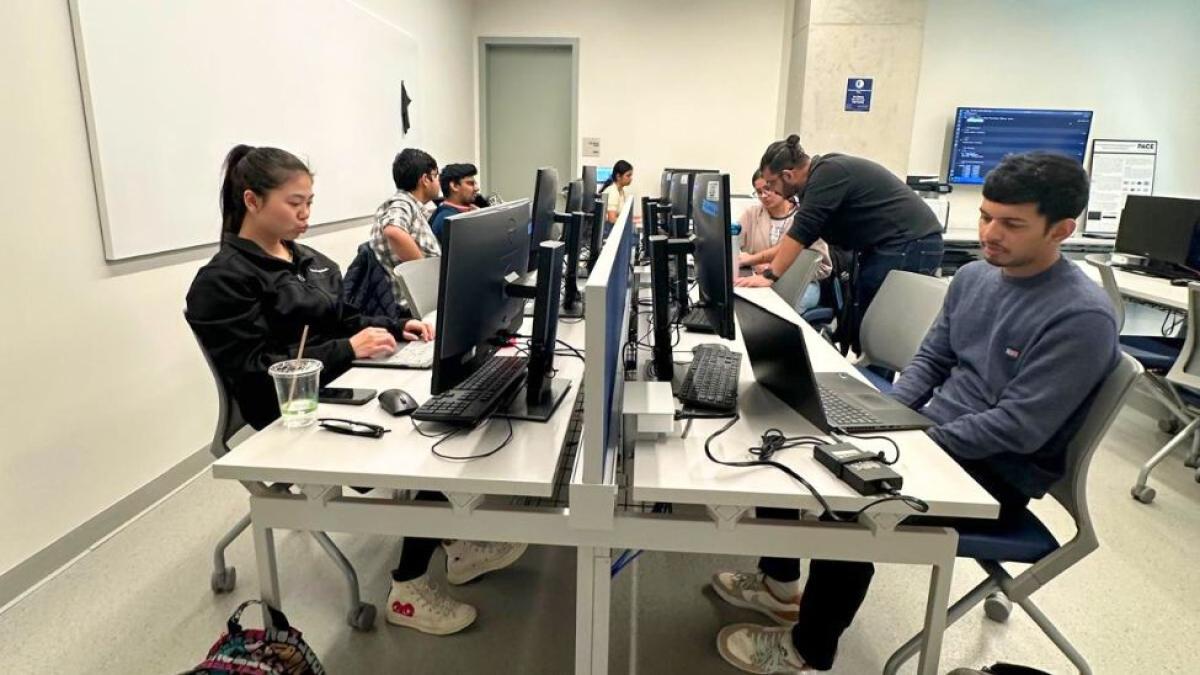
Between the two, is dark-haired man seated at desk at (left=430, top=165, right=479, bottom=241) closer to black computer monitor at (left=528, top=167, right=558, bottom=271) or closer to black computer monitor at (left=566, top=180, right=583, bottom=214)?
black computer monitor at (left=566, top=180, right=583, bottom=214)

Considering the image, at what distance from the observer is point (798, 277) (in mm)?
2910

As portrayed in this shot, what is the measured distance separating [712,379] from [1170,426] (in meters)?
3.15

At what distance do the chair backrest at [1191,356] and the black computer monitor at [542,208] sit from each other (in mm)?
2505

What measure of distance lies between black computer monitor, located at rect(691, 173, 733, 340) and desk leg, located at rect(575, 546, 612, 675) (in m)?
0.64

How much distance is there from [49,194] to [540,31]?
498 centimetres

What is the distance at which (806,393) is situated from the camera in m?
1.39

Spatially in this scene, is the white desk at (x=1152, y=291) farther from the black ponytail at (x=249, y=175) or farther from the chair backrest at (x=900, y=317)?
the black ponytail at (x=249, y=175)

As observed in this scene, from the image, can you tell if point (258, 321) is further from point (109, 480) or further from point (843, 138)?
point (843, 138)

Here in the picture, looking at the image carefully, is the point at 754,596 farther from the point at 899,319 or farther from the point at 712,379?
the point at 899,319

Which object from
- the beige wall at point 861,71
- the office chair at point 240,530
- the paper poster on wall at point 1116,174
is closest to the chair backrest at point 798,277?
the office chair at point 240,530

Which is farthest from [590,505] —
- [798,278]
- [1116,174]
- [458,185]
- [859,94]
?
[1116,174]

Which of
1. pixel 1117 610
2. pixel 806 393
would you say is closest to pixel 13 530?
pixel 806 393

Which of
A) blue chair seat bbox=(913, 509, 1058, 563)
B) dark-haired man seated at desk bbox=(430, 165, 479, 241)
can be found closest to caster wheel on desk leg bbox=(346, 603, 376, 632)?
blue chair seat bbox=(913, 509, 1058, 563)

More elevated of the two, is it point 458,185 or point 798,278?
point 458,185
